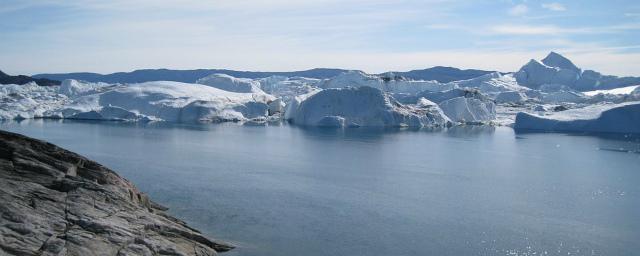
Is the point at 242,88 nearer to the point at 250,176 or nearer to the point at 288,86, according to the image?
the point at 288,86

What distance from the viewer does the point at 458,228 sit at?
1206cm

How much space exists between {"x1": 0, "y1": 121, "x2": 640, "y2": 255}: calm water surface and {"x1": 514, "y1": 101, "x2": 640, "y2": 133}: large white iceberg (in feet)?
30.0

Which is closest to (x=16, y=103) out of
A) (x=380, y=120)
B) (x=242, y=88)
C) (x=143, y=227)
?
(x=242, y=88)

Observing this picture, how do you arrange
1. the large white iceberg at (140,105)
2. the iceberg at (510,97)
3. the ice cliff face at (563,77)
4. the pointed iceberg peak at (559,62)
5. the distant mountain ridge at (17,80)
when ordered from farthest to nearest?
the pointed iceberg peak at (559,62) < the distant mountain ridge at (17,80) < the ice cliff face at (563,77) < the iceberg at (510,97) < the large white iceberg at (140,105)

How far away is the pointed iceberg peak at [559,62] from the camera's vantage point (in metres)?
71.6

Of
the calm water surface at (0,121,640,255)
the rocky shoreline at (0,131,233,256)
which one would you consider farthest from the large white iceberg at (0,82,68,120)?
the rocky shoreline at (0,131,233,256)

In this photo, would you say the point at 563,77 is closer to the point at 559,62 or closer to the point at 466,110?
the point at 559,62

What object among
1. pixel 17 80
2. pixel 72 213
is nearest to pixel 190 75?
pixel 17 80

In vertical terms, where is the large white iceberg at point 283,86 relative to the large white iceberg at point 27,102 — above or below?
above

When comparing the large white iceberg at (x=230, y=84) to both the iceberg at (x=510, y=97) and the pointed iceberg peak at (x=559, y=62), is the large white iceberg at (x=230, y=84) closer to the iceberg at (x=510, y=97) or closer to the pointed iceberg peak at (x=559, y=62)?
the iceberg at (x=510, y=97)

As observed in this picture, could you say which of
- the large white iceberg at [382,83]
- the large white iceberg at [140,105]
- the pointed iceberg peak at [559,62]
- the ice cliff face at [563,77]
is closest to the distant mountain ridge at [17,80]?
the large white iceberg at [140,105]

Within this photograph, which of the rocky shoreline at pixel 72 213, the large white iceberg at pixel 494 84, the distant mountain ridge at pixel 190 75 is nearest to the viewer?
the rocky shoreline at pixel 72 213

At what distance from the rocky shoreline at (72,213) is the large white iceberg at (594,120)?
34.1 meters

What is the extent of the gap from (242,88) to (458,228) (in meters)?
48.4
